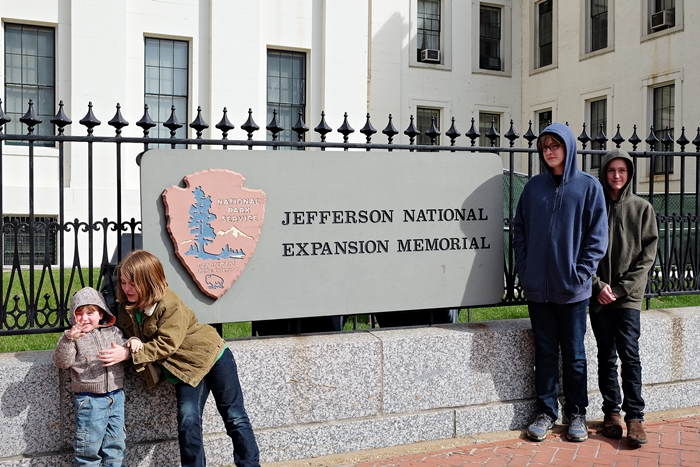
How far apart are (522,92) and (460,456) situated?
2018 cm

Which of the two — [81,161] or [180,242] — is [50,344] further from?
[81,161]

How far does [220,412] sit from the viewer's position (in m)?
3.79

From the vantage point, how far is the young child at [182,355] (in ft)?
11.7

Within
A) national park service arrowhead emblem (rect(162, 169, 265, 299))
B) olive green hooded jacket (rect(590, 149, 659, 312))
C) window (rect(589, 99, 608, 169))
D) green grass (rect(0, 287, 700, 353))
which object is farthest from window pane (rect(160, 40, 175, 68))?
window (rect(589, 99, 608, 169))

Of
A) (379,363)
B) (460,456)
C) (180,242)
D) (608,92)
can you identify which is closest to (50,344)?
(180,242)

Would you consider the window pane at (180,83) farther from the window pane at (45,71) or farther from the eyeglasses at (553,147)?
the eyeglasses at (553,147)

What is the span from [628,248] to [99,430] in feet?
11.0

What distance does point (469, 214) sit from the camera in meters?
4.74

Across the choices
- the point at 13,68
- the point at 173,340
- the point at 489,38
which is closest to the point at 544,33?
the point at 489,38

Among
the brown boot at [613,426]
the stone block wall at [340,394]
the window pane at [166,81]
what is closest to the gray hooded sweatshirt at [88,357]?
the stone block wall at [340,394]

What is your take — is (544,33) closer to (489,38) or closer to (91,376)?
(489,38)

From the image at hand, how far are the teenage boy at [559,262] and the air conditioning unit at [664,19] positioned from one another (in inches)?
628

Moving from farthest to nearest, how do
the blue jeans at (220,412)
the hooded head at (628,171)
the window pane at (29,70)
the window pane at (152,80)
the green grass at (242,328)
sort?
the window pane at (152,80), the window pane at (29,70), the green grass at (242,328), the hooded head at (628,171), the blue jeans at (220,412)

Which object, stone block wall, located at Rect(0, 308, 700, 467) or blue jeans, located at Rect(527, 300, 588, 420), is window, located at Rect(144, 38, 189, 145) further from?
blue jeans, located at Rect(527, 300, 588, 420)
